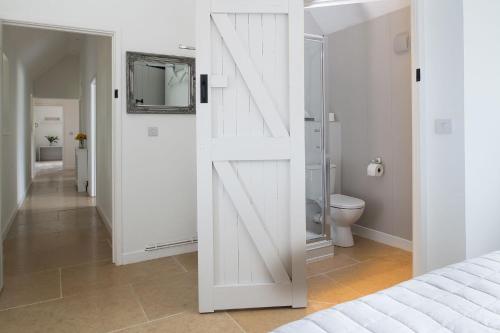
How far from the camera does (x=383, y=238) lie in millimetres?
3707

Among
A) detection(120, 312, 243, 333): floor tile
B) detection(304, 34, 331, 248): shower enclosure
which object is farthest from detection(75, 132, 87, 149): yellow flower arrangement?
detection(120, 312, 243, 333): floor tile

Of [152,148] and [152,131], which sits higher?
[152,131]

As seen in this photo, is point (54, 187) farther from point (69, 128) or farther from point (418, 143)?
point (418, 143)

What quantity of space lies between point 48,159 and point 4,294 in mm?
13593

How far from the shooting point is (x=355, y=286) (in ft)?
8.76

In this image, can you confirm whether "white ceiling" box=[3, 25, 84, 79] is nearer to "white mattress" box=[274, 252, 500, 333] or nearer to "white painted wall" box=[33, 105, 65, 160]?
"white mattress" box=[274, 252, 500, 333]

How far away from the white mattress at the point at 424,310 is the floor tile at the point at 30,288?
225 cm

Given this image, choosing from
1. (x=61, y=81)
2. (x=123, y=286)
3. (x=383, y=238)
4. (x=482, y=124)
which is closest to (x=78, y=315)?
(x=123, y=286)

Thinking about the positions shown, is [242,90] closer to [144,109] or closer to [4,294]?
[144,109]

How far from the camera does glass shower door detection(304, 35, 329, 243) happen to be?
129 inches

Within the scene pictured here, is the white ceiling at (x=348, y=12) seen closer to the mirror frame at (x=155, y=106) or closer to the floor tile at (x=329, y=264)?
the mirror frame at (x=155, y=106)

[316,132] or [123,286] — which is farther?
[316,132]

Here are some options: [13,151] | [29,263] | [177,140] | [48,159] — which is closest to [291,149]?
[177,140]

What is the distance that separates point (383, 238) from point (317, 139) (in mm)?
1261
